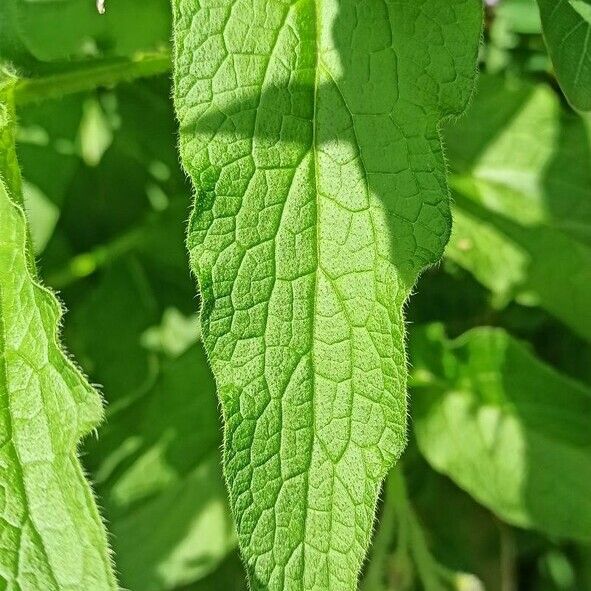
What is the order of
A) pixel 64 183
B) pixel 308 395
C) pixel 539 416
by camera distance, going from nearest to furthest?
pixel 308 395 → pixel 539 416 → pixel 64 183

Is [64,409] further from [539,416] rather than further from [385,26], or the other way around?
[539,416]

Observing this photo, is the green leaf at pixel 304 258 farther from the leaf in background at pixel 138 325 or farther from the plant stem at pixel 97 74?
the leaf in background at pixel 138 325

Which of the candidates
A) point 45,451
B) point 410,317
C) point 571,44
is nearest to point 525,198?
point 410,317

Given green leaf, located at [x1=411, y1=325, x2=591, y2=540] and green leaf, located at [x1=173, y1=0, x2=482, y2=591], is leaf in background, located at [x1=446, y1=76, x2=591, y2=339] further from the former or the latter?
green leaf, located at [x1=173, y1=0, x2=482, y2=591]

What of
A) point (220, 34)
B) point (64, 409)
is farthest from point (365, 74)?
point (64, 409)

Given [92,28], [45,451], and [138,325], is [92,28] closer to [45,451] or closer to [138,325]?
[138,325]
